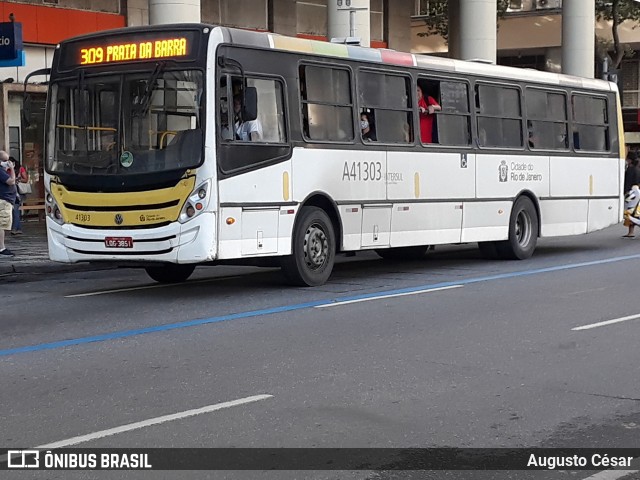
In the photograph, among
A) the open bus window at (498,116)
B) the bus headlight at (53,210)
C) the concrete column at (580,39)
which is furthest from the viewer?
the concrete column at (580,39)

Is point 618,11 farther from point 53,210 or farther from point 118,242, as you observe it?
point 118,242

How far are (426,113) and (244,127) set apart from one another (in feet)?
13.3

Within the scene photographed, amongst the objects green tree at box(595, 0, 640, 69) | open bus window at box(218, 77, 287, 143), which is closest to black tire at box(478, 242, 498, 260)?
open bus window at box(218, 77, 287, 143)

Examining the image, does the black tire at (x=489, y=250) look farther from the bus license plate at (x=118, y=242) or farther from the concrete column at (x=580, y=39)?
the concrete column at (x=580, y=39)

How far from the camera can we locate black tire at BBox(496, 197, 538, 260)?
18516 mm

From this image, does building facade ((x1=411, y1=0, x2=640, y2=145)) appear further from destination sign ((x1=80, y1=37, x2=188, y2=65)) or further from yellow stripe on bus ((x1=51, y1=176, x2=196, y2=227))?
yellow stripe on bus ((x1=51, y1=176, x2=196, y2=227))

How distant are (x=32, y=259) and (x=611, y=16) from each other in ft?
103

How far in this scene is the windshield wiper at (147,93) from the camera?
13164 millimetres

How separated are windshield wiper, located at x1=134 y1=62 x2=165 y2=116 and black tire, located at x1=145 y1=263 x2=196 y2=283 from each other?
2836 mm

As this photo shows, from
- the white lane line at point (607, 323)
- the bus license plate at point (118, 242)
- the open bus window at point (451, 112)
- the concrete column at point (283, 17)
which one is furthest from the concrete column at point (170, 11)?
the white lane line at point (607, 323)

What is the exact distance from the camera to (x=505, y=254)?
61.5 ft

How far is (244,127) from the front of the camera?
1346 cm

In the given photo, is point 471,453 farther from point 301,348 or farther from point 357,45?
point 357,45

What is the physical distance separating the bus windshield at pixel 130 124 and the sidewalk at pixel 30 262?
12.8 feet
